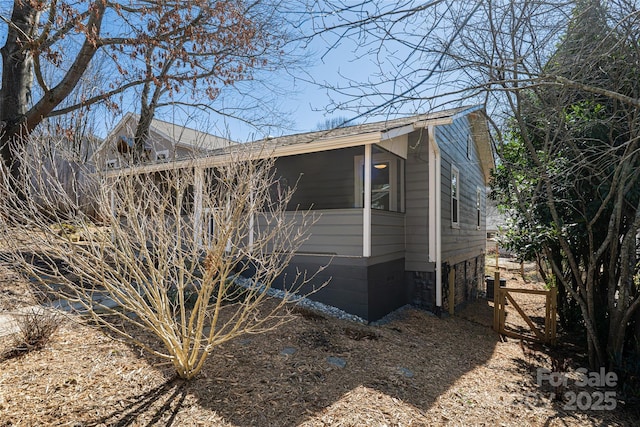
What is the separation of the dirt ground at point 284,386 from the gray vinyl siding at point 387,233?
185 centimetres

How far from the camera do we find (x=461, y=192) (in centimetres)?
1064

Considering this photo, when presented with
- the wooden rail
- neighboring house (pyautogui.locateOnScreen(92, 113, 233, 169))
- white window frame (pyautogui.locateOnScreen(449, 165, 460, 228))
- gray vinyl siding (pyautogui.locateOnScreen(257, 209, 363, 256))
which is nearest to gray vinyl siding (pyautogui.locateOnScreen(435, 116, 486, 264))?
white window frame (pyautogui.locateOnScreen(449, 165, 460, 228))

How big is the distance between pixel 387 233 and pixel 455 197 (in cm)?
365

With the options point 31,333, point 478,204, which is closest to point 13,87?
point 31,333

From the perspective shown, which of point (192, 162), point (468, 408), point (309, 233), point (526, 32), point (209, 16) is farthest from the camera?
point (209, 16)

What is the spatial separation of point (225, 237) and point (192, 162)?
1548 millimetres

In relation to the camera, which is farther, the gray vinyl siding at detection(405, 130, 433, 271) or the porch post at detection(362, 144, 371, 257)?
the gray vinyl siding at detection(405, 130, 433, 271)

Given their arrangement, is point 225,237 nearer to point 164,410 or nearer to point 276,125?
point 164,410

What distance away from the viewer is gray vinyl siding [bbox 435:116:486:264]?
8.84 metres

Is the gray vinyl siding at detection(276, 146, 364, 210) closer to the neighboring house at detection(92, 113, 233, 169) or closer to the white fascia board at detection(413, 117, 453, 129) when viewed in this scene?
the neighboring house at detection(92, 113, 233, 169)

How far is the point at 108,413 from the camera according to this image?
317cm

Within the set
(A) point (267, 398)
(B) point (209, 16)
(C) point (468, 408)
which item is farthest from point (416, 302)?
(B) point (209, 16)

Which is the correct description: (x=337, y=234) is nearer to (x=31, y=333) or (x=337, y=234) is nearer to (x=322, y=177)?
(x=322, y=177)

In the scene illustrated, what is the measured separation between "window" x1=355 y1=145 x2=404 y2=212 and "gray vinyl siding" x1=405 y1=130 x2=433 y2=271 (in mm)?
215
